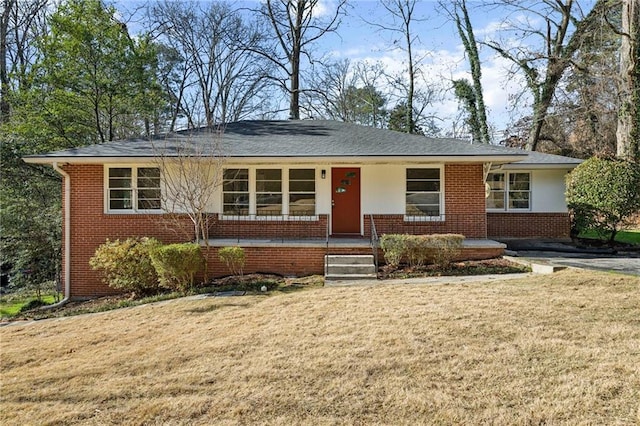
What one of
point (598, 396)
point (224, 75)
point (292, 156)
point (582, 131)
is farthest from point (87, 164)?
point (582, 131)

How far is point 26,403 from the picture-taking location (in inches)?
154

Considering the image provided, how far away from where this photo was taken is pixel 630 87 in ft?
41.9

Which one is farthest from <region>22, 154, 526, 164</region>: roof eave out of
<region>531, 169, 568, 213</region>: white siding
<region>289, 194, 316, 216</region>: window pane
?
<region>531, 169, 568, 213</region>: white siding

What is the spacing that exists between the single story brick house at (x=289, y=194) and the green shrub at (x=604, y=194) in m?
2.70

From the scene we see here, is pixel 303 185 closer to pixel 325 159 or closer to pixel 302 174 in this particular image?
pixel 302 174

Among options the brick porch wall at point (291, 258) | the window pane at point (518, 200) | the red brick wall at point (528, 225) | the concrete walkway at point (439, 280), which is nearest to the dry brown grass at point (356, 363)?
the concrete walkway at point (439, 280)

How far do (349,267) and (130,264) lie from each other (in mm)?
5264

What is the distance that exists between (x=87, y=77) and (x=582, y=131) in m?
26.0

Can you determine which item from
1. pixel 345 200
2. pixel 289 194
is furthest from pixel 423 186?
pixel 289 194

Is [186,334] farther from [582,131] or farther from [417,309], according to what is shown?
[582,131]

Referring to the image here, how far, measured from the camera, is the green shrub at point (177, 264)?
28.1 feet

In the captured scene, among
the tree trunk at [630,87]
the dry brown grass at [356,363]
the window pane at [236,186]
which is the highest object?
the tree trunk at [630,87]

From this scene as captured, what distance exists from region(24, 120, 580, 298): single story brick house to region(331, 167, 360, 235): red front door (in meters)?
0.03

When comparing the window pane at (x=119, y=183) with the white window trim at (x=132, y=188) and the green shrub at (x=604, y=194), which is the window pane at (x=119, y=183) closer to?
the white window trim at (x=132, y=188)
